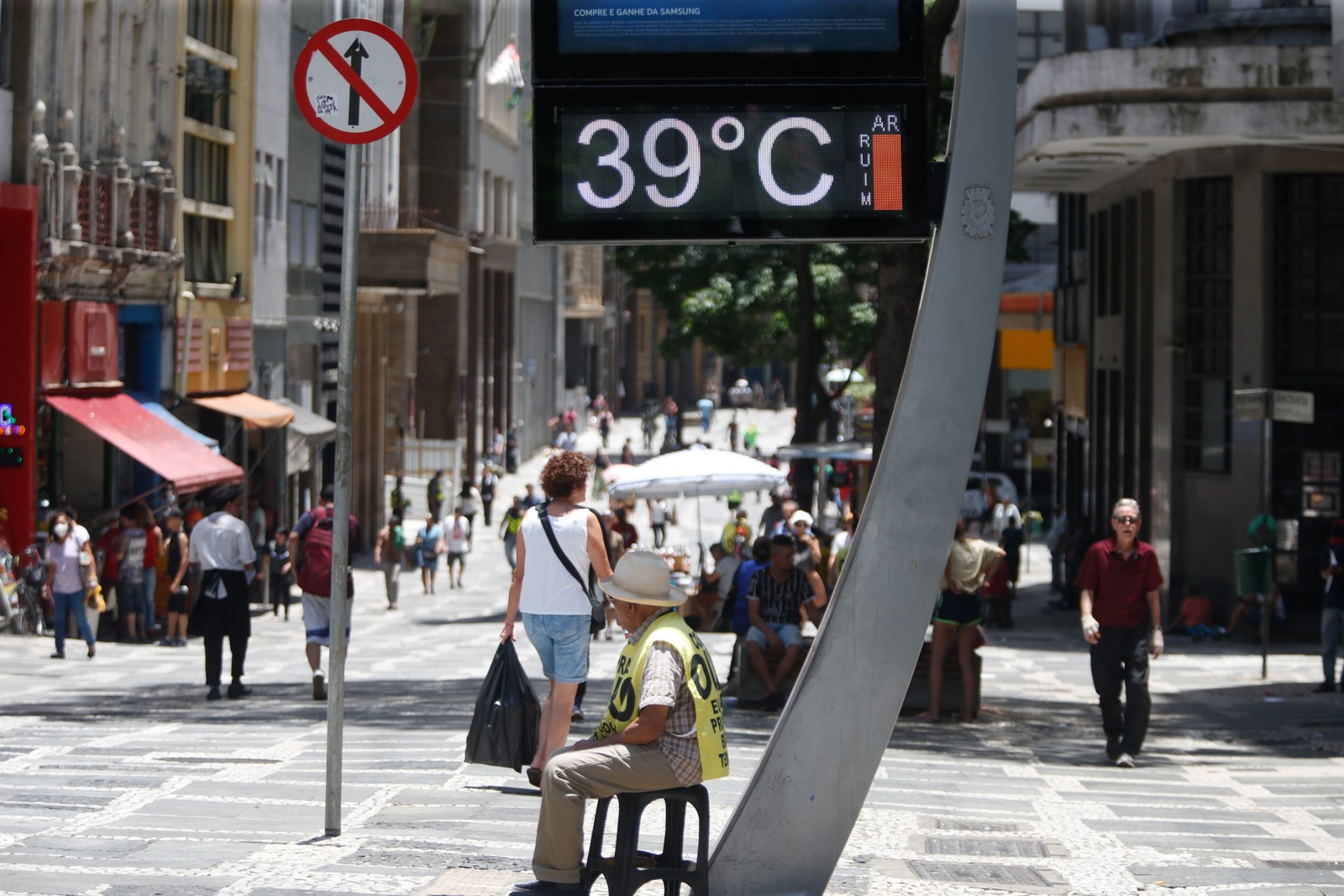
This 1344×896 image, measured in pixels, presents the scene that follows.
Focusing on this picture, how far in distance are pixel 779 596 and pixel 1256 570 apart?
6794 millimetres

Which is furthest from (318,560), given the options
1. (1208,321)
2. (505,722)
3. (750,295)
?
(750,295)

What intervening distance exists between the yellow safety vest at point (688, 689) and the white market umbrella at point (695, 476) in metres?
17.0

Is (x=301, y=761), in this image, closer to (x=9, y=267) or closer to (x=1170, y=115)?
(x=9, y=267)

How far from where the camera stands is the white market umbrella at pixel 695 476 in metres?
24.2

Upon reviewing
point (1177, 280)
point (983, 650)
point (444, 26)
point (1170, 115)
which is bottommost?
point (983, 650)

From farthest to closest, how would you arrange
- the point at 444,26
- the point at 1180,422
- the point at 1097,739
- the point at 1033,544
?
1. the point at 444,26
2. the point at 1033,544
3. the point at 1180,422
4. the point at 1097,739

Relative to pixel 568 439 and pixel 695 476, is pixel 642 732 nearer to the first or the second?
pixel 695 476

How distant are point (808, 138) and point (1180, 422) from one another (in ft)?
66.4

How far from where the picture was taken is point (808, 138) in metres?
7.02

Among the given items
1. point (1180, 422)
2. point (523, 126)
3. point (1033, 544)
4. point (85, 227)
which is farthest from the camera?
point (523, 126)

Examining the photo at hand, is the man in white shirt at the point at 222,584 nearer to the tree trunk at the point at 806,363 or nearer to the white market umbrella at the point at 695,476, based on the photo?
the white market umbrella at the point at 695,476

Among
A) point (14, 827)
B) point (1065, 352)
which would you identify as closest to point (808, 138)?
point (14, 827)

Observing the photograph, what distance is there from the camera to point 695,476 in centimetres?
2414

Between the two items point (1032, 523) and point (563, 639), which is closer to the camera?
point (563, 639)
